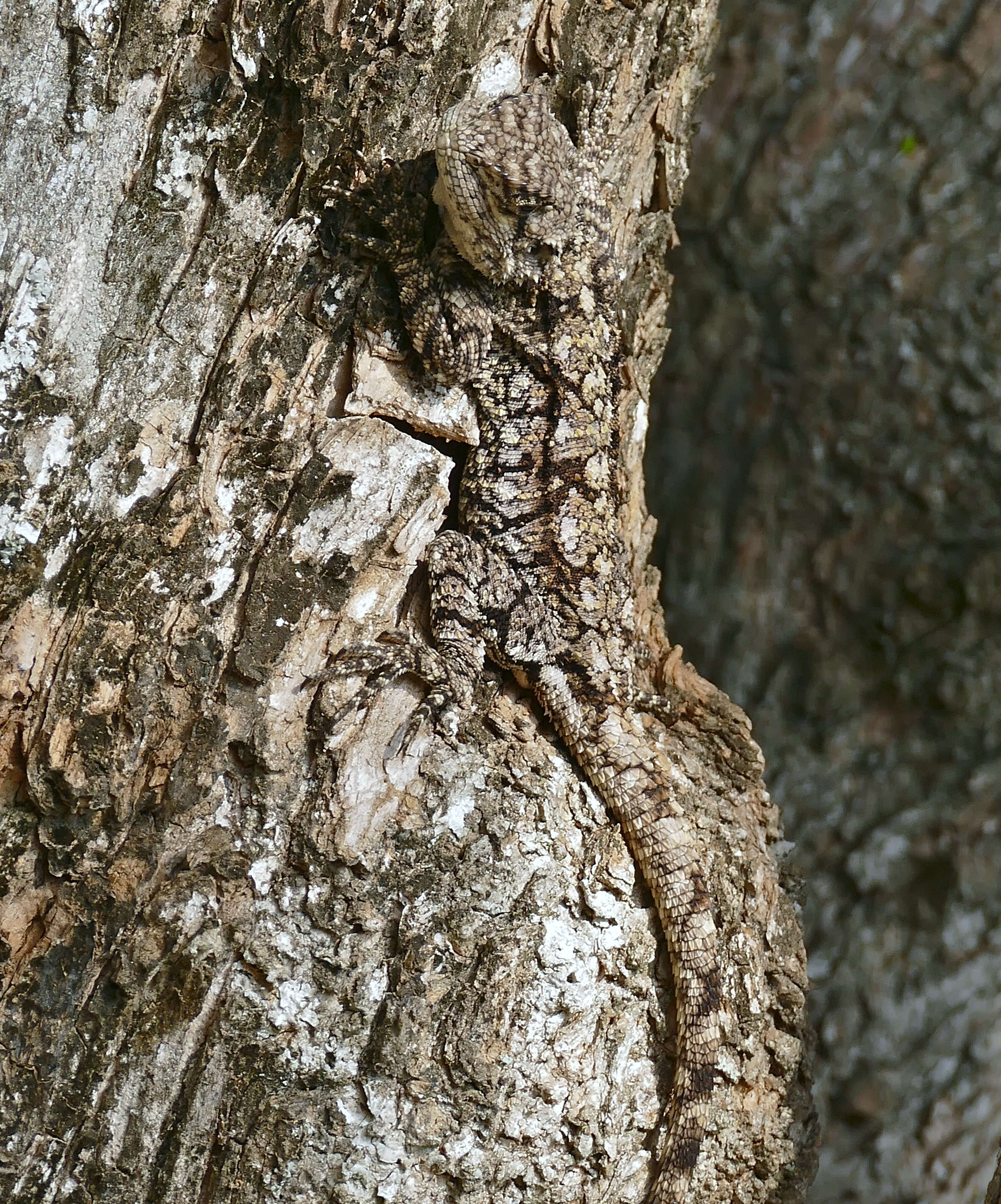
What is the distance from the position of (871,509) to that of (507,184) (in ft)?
8.78

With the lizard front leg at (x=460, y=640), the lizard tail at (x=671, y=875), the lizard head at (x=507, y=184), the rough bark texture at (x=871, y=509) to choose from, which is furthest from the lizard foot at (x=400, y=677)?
the rough bark texture at (x=871, y=509)

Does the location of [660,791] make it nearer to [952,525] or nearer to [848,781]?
[848,781]

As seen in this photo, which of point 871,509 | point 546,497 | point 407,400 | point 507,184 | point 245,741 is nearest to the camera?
point 245,741

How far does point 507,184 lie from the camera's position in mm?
2836

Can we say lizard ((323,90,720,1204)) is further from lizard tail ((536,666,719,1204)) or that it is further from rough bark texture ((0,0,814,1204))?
rough bark texture ((0,0,814,1204))

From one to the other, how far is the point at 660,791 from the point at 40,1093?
6.23 ft

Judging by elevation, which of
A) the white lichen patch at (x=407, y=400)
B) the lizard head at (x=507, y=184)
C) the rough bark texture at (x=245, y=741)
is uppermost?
the lizard head at (x=507, y=184)

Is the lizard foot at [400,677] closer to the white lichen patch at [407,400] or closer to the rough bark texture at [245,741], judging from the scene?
the rough bark texture at [245,741]

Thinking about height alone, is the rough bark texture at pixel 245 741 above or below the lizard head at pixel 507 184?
below

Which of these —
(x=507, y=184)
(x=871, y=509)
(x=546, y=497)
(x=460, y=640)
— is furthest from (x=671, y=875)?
(x=871, y=509)

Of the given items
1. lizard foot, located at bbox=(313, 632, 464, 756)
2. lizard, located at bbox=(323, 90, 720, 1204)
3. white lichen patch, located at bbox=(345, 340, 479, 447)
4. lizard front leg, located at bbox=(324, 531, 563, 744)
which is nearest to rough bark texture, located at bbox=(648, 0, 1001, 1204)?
lizard, located at bbox=(323, 90, 720, 1204)

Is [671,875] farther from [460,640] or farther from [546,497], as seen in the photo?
[546,497]

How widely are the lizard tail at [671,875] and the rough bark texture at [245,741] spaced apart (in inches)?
3.3

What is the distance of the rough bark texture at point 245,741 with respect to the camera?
2459 mm
